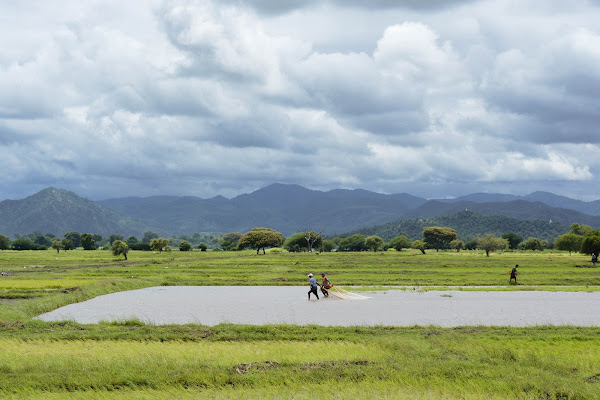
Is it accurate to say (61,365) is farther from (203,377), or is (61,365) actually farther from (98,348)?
(203,377)

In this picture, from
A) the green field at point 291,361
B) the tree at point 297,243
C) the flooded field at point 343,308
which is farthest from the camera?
the tree at point 297,243

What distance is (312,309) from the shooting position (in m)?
32.5

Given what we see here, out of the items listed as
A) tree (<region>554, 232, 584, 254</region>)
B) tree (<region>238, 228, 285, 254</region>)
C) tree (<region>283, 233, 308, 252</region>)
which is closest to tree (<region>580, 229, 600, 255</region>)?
tree (<region>554, 232, 584, 254</region>)

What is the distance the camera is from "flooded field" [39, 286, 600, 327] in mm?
27688

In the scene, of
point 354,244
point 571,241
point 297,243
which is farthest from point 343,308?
point 354,244

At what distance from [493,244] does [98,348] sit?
12255 cm

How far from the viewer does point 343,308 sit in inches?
1298

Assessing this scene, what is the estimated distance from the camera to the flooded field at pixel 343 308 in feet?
90.8

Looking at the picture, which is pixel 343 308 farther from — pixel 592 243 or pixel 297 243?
pixel 297 243

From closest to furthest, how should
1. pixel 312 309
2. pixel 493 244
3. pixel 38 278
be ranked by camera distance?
pixel 312 309
pixel 38 278
pixel 493 244

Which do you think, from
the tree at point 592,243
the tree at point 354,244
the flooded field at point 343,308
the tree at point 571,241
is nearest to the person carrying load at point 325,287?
the flooded field at point 343,308

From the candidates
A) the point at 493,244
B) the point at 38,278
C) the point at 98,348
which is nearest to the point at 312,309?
the point at 98,348

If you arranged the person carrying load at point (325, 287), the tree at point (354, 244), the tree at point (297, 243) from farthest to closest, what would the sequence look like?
the tree at point (354, 244) < the tree at point (297, 243) < the person carrying load at point (325, 287)

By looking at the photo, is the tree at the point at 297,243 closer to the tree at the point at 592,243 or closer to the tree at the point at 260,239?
the tree at the point at 260,239
